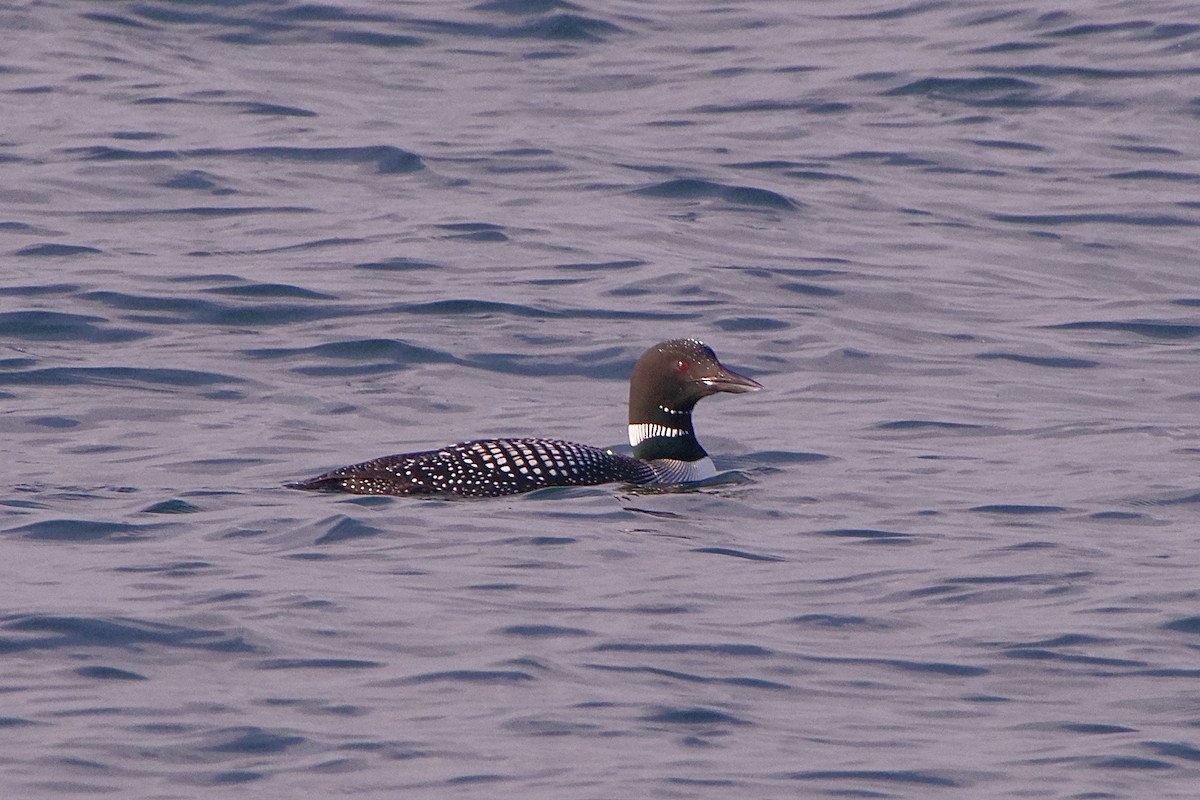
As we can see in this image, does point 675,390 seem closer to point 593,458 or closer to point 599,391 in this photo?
point 593,458

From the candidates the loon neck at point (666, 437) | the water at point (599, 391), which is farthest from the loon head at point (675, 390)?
the water at point (599, 391)

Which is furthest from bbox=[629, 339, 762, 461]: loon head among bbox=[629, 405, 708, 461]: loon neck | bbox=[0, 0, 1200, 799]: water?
bbox=[0, 0, 1200, 799]: water

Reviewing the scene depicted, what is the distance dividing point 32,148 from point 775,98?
194 inches

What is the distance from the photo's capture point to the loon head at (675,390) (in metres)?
8.42

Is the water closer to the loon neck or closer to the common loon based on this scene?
the common loon

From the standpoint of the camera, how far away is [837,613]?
20.9 ft

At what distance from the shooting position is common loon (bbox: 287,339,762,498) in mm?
7551

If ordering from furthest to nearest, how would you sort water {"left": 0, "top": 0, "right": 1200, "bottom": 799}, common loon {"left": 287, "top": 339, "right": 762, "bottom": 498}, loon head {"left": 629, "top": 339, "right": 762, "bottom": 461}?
loon head {"left": 629, "top": 339, "right": 762, "bottom": 461}, common loon {"left": 287, "top": 339, "right": 762, "bottom": 498}, water {"left": 0, "top": 0, "right": 1200, "bottom": 799}

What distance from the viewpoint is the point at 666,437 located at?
27.8 feet

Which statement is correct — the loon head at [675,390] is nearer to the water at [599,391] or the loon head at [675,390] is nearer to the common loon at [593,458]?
the common loon at [593,458]

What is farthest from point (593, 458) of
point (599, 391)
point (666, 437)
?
point (599, 391)

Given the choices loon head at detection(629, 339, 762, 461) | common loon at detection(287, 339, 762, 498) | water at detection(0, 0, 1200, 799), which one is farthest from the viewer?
loon head at detection(629, 339, 762, 461)

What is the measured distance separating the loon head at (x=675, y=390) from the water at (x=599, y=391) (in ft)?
1.09

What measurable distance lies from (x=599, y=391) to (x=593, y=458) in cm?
185
